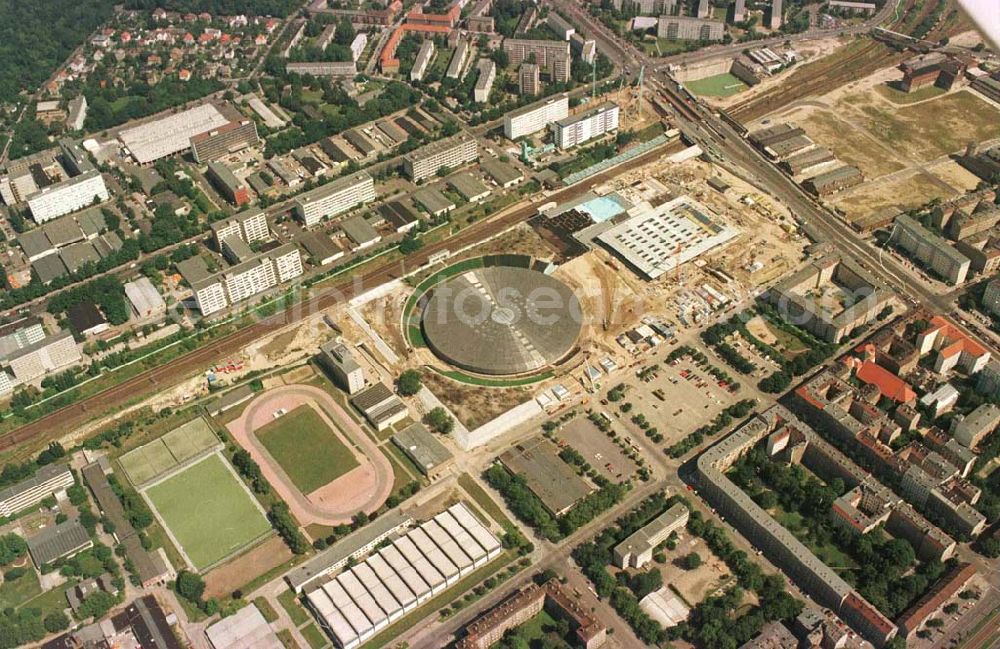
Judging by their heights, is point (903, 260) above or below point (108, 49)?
below

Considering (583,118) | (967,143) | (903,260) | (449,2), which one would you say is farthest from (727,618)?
(449,2)

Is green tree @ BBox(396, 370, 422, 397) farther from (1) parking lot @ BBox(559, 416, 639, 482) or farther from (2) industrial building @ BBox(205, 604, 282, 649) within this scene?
(2) industrial building @ BBox(205, 604, 282, 649)

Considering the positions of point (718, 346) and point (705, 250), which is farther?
point (705, 250)

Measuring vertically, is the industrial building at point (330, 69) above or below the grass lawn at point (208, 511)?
above

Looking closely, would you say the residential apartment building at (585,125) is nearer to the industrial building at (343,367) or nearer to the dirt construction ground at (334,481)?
the industrial building at (343,367)

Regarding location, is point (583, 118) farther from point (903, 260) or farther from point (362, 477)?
point (362, 477)

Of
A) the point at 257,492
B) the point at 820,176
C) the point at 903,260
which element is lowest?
the point at 903,260

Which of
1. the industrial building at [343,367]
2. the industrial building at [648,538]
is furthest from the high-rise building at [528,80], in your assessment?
the industrial building at [648,538]
